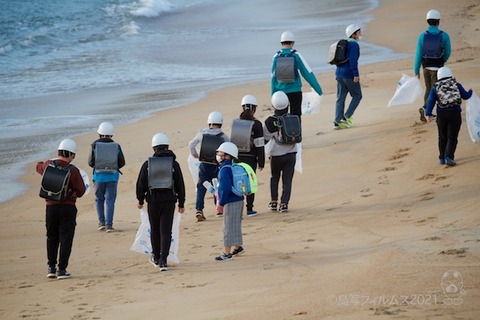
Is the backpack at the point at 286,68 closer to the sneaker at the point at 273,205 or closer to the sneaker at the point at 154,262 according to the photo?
the sneaker at the point at 273,205

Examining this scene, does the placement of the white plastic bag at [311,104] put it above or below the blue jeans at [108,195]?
above

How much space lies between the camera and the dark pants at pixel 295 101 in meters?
15.5

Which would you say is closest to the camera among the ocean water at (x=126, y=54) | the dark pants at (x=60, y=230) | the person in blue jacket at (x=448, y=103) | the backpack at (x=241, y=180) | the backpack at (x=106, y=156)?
the backpack at (x=241, y=180)

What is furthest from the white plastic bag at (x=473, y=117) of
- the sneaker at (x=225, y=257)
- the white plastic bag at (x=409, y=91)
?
the sneaker at (x=225, y=257)

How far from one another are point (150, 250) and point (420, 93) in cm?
670

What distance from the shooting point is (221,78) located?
27000mm

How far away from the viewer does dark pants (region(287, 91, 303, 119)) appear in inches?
609

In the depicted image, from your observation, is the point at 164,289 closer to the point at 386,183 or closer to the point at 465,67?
the point at 386,183

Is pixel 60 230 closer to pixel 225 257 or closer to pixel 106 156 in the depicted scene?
pixel 225 257

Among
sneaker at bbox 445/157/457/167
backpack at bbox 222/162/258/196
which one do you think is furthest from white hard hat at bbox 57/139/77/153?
sneaker at bbox 445/157/457/167

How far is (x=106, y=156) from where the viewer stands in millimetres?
13273

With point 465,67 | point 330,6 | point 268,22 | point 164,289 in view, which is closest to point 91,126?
point 465,67

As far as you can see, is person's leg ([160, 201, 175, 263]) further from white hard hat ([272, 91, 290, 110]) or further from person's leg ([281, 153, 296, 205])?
white hard hat ([272, 91, 290, 110])

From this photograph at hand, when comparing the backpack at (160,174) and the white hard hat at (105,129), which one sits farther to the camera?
the white hard hat at (105,129)
